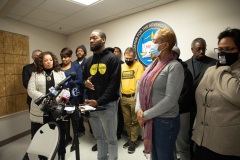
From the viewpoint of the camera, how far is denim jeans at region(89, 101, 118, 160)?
76.0 inches

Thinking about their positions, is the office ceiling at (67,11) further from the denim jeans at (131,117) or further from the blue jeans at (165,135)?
the blue jeans at (165,135)

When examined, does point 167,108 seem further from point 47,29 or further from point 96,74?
point 47,29

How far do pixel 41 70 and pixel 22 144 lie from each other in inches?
73.3

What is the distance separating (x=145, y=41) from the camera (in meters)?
3.24

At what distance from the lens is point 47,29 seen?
446 centimetres

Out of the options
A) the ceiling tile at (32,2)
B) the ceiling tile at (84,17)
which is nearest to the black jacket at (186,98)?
the ceiling tile at (84,17)

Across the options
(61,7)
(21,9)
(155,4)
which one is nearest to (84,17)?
(61,7)

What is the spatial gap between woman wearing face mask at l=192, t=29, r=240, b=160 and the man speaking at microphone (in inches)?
35.4

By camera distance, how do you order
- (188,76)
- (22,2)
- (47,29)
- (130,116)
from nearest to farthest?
1. (188,76)
2. (22,2)
3. (130,116)
4. (47,29)

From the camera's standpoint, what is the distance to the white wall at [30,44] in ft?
11.2

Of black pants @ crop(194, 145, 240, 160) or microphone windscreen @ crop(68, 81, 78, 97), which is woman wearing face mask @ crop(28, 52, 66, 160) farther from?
black pants @ crop(194, 145, 240, 160)

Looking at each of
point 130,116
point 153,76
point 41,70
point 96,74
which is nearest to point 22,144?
point 41,70

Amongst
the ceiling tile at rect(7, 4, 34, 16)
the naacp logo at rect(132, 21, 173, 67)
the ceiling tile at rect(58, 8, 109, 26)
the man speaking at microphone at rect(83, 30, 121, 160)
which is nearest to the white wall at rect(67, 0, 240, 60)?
the naacp logo at rect(132, 21, 173, 67)

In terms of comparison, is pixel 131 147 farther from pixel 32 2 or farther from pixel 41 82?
pixel 32 2
